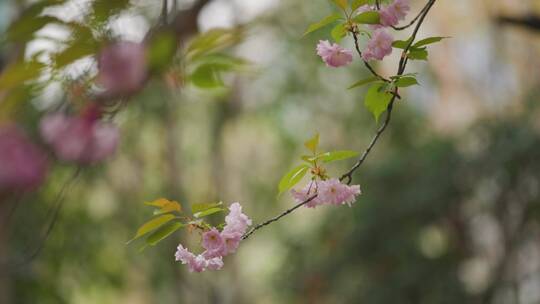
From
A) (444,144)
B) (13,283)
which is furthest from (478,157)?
(13,283)

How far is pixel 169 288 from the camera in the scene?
6895mm

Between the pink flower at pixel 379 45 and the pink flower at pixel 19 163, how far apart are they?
60 centimetres

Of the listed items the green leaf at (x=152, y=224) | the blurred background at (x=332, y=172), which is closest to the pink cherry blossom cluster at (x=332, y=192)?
the green leaf at (x=152, y=224)

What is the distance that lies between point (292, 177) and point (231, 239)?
135mm

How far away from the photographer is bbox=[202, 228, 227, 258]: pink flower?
1.04m

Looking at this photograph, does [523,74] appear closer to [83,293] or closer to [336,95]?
[336,95]

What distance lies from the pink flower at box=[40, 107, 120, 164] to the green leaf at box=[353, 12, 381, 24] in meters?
0.46

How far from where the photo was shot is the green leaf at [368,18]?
0.94 m

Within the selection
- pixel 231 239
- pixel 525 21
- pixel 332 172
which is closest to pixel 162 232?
pixel 231 239

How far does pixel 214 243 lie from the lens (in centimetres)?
104

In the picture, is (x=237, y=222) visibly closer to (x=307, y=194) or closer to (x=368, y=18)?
(x=307, y=194)

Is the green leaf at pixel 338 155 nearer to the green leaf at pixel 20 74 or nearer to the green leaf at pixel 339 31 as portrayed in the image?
the green leaf at pixel 339 31

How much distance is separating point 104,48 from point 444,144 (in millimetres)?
4265

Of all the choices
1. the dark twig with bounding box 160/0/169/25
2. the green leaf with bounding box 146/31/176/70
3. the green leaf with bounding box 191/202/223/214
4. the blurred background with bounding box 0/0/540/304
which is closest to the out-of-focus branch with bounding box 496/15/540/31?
the blurred background with bounding box 0/0/540/304
